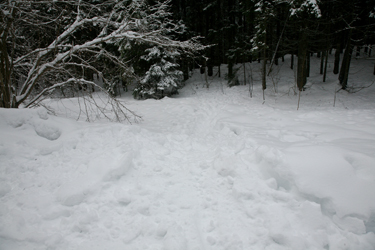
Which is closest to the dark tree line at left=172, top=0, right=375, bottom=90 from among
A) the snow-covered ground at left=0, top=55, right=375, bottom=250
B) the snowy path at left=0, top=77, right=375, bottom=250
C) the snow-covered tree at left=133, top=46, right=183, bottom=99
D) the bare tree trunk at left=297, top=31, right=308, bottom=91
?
the bare tree trunk at left=297, top=31, right=308, bottom=91

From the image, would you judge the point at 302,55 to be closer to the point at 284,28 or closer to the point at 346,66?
the point at 284,28

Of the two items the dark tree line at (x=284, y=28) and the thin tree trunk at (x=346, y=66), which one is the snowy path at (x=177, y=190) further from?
the thin tree trunk at (x=346, y=66)

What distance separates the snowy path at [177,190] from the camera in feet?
6.50

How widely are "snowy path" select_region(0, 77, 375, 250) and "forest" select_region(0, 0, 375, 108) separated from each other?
172 centimetres

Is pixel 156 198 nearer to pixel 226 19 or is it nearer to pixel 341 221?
pixel 341 221

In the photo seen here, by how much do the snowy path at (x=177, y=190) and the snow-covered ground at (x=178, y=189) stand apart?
0.01 m

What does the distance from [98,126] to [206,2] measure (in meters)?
19.3

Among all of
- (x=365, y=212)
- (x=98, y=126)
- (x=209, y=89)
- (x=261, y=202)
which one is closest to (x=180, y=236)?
(x=261, y=202)

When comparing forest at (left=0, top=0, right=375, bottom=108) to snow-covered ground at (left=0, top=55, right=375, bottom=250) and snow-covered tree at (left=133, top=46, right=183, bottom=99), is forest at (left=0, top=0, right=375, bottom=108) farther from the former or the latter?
snow-covered ground at (left=0, top=55, right=375, bottom=250)

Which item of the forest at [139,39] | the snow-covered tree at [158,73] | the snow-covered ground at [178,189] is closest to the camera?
the snow-covered ground at [178,189]

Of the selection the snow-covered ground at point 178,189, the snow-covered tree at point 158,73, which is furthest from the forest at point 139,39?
the snow-covered ground at point 178,189

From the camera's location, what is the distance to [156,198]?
262 cm

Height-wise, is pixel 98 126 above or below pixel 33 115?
below

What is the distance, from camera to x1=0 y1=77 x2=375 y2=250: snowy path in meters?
1.98
